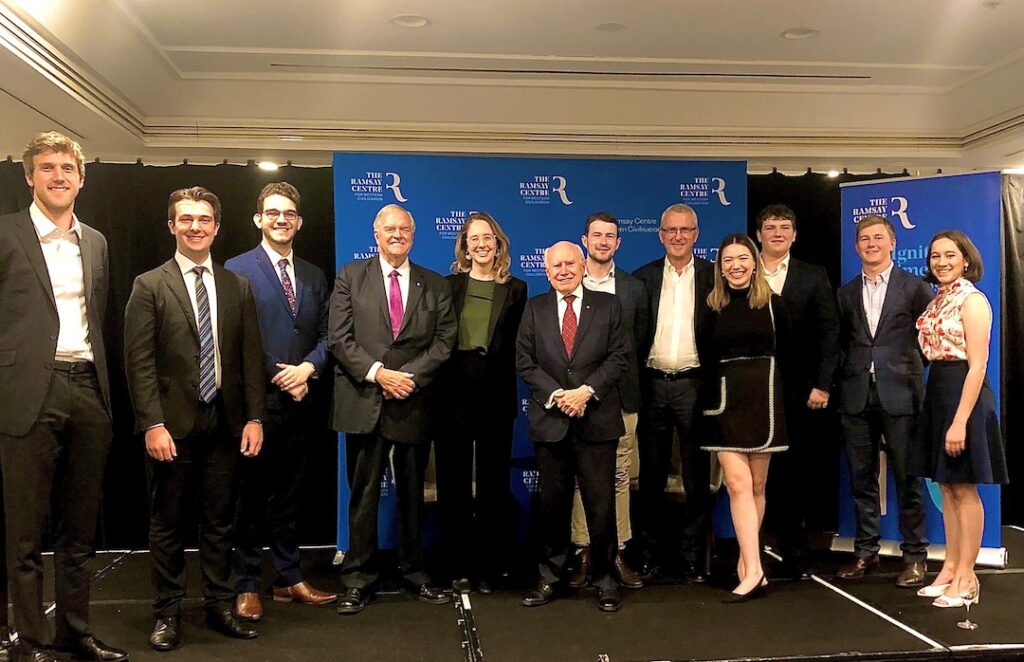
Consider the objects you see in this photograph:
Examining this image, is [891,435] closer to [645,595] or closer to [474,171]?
[645,595]

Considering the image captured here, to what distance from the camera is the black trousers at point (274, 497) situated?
12.6ft

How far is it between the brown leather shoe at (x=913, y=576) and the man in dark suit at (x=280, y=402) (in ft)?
9.34

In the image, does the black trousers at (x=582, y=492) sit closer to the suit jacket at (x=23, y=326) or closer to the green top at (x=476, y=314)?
the green top at (x=476, y=314)

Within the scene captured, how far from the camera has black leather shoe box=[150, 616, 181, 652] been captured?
345cm

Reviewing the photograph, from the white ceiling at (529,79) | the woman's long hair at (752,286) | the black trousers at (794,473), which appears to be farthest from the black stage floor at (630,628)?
the white ceiling at (529,79)

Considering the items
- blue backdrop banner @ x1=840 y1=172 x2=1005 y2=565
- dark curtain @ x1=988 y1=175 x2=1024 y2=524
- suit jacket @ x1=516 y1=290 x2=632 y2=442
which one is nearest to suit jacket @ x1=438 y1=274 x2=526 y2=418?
suit jacket @ x1=516 y1=290 x2=632 y2=442

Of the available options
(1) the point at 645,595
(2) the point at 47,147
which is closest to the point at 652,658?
(1) the point at 645,595

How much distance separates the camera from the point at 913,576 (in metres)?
4.30

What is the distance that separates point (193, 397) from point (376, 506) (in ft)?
3.26

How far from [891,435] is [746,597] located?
1156 mm

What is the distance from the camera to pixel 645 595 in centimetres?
414

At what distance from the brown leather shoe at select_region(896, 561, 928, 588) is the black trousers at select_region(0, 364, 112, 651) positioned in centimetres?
373

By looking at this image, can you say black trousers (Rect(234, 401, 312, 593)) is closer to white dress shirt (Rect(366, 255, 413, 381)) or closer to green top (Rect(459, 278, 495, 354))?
white dress shirt (Rect(366, 255, 413, 381))

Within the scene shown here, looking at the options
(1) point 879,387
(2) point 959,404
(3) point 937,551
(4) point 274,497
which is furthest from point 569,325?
(3) point 937,551
